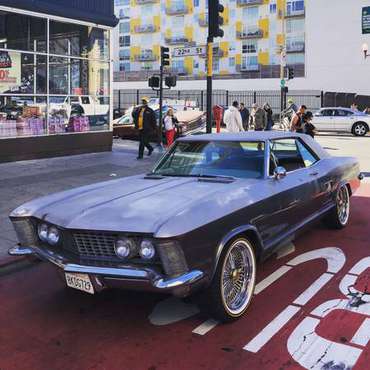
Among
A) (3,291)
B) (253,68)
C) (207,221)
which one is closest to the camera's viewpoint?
(207,221)

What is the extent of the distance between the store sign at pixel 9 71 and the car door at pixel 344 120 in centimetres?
1885

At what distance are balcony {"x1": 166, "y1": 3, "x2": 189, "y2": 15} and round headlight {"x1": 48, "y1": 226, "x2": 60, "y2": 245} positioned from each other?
71.9m

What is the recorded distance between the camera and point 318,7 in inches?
2233

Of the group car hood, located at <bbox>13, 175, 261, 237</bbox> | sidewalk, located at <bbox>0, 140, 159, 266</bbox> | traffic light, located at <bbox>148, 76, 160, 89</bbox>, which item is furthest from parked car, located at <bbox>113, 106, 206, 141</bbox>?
car hood, located at <bbox>13, 175, 261, 237</bbox>

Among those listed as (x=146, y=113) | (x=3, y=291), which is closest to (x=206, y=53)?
(x=146, y=113)

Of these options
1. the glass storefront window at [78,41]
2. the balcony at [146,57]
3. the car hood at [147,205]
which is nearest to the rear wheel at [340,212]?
the car hood at [147,205]

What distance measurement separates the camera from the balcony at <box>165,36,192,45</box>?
239ft

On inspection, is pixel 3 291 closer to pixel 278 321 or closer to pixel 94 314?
pixel 94 314

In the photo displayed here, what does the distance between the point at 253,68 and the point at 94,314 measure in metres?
64.7

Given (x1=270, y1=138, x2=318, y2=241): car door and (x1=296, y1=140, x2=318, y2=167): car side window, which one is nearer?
(x1=270, y1=138, x2=318, y2=241): car door

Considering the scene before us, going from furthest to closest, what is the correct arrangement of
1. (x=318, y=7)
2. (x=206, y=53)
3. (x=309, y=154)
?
(x=318, y=7)
(x=206, y=53)
(x=309, y=154)

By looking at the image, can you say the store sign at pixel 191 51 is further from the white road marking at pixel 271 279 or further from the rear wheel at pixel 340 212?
the white road marking at pixel 271 279

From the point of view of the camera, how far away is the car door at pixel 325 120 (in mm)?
28344

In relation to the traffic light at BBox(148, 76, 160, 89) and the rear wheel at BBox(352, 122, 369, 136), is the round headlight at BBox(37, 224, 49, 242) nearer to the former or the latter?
the traffic light at BBox(148, 76, 160, 89)
